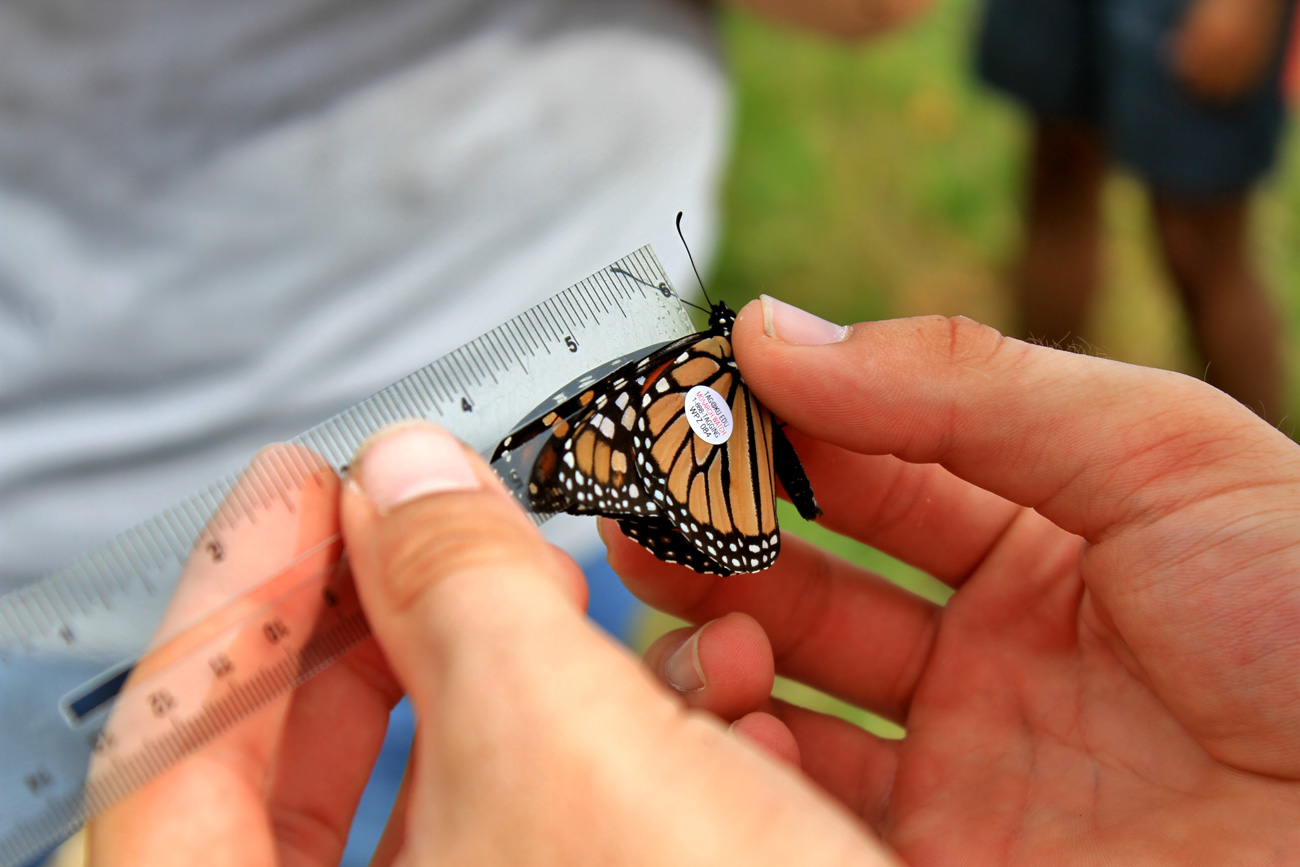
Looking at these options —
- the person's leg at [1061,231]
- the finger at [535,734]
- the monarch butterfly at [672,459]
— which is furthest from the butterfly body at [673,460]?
the person's leg at [1061,231]

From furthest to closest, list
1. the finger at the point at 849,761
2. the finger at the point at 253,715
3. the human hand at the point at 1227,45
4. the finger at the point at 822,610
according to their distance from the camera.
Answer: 1. the human hand at the point at 1227,45
2. the finger at the point at 822,610
3. the finger at the point at 849,761
4. the finger at the point at 253,715

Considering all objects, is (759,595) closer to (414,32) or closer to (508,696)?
(508,696)

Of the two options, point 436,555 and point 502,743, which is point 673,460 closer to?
point 436,555

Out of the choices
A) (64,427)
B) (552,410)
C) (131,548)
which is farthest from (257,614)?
(64,427)

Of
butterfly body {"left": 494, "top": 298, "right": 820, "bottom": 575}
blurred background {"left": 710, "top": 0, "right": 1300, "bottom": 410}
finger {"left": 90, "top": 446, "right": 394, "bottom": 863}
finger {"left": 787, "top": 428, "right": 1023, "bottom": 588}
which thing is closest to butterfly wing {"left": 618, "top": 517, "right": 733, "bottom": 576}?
butterfly body {"left": 494, "top": 298, "right": 820, "bottom": 575}

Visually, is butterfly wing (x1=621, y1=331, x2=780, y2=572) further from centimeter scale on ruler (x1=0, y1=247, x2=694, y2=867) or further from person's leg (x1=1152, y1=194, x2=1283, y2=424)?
person's leg (x1=1152, y1=194, x2=1283, y2=424)

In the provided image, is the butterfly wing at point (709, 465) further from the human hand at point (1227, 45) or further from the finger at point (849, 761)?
the human hand at point (1227, 45)

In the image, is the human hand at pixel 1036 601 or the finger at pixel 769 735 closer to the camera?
the human hand at pixel 1036 601

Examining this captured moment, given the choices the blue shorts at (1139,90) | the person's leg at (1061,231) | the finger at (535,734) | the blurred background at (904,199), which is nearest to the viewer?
the finger at (535,734)
